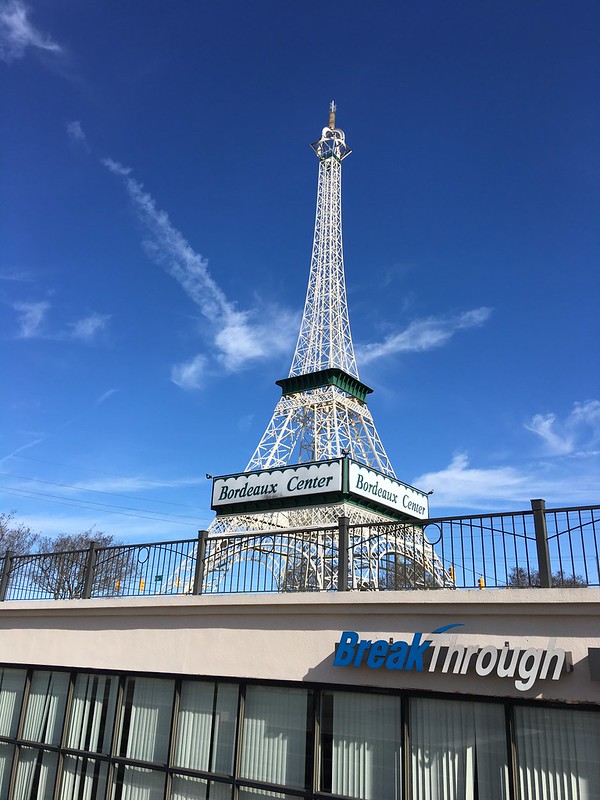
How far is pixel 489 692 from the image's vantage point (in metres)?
7.16

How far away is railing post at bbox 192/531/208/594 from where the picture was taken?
33.6ft

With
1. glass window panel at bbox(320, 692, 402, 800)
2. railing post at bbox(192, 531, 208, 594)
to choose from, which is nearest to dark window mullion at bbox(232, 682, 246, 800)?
glass window panel at bbox(320, 692, 402, 800)

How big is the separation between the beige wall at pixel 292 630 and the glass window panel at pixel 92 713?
1.06 ft

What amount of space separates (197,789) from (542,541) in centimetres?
617

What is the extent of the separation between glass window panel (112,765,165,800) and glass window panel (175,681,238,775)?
1.73ft

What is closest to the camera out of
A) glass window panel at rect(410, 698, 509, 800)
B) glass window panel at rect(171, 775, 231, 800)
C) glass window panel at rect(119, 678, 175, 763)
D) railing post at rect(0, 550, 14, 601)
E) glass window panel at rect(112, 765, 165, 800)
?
glass window panel at rect(410, 698, 509, 800)

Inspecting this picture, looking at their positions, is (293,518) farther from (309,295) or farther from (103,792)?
(103,792)

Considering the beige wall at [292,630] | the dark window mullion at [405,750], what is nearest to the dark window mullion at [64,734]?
the beige wall at [292,630]

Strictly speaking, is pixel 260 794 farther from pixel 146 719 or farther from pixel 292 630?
pixel 146 719

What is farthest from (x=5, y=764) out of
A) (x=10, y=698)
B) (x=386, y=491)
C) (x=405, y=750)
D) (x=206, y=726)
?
A: (x=386, y=491)

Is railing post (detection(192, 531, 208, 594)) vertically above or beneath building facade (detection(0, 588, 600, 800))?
above

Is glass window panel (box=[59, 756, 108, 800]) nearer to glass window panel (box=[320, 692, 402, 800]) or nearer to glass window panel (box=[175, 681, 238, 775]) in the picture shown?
glass window panel (box=[175, 681, 238, 775])

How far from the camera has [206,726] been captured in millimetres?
9414

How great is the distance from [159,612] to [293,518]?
1128 inches
